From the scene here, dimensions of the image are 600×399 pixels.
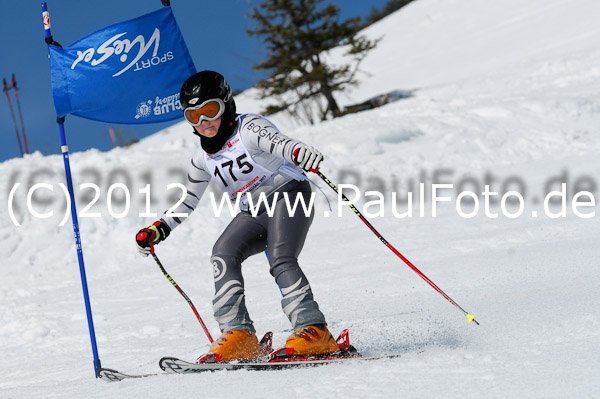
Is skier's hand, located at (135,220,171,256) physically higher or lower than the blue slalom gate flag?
lower

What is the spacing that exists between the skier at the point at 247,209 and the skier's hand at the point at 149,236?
1.72 ft

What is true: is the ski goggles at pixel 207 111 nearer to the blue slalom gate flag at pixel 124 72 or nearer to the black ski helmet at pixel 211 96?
the black ski helmet at pixel 211 96

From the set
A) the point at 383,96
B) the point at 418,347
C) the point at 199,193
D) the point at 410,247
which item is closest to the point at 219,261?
the point at 199,193

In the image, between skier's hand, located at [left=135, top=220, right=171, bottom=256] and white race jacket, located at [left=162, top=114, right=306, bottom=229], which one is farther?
skier's hand, located at [left=135, top=220, right=171, bottom=256]

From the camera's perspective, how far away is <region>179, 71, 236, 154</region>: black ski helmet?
3.62 m

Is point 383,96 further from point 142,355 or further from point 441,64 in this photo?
point 142,355

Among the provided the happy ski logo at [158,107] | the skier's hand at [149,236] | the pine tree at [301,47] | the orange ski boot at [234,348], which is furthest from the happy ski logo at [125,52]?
the pine tree at [301,47]

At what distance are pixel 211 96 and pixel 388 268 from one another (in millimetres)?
3894

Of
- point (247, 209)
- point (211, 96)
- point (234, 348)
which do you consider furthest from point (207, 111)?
point (234, 348)

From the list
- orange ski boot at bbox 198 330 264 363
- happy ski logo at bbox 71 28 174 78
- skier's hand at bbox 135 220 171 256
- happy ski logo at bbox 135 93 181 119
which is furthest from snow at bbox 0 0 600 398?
happy ski logo at bbox 71 28 174 78

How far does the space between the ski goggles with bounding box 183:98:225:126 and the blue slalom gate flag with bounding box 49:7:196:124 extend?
5.74 feet

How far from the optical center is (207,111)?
3.63m

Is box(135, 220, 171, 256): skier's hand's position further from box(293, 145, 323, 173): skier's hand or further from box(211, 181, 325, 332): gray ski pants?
box(293, 145, 323, 173): skier's hand

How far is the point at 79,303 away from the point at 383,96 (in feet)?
61.7
